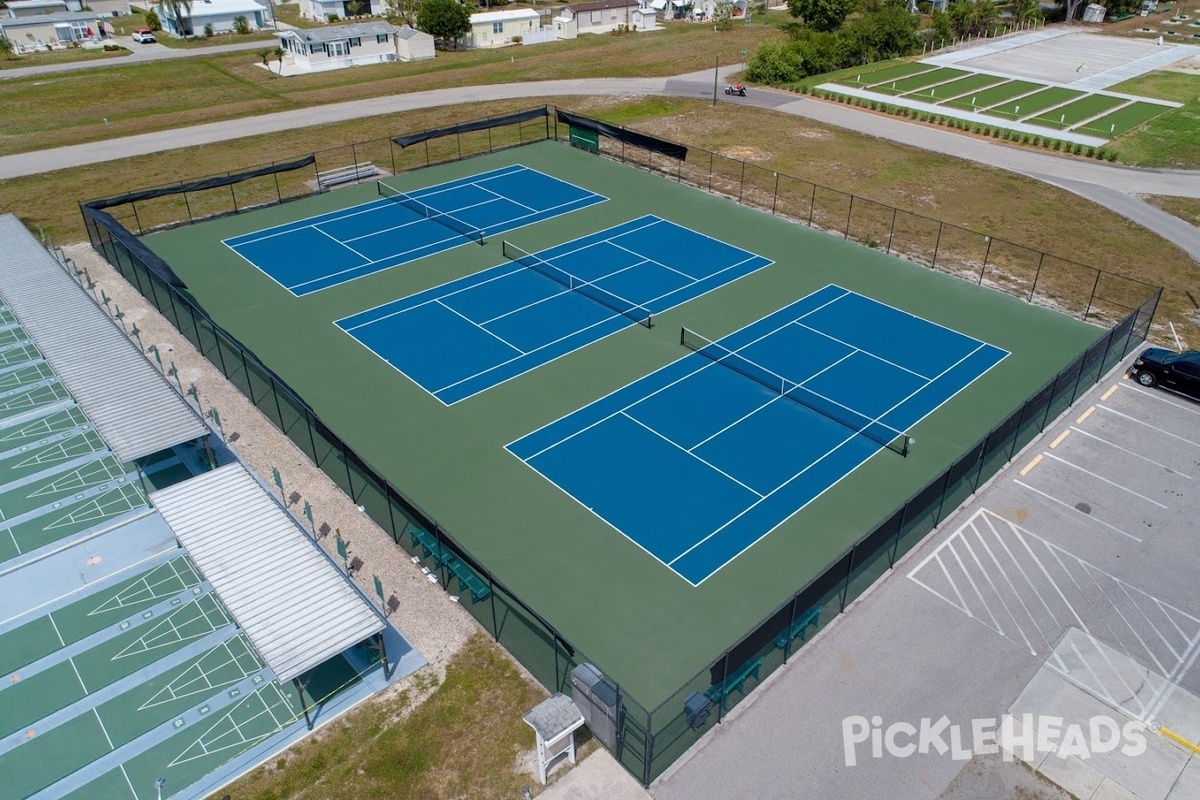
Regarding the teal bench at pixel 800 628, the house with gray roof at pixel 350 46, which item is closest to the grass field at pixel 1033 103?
the house with gray roof at pixel 350 46

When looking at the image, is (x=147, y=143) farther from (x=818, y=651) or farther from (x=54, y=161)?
(x=818, y=651)

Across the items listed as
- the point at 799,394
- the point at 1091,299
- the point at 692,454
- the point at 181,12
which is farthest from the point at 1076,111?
the point at 181,12

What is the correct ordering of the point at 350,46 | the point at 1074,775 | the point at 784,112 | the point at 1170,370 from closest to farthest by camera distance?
the point at 1074,775
the point at 1170,370
the point at 784,112
the point at 350,46

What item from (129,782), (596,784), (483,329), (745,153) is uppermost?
(745,153)

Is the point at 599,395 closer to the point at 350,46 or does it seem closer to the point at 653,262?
the point at 653,262

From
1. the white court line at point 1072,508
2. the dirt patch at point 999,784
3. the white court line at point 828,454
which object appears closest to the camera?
the dirt patch at point 999,784

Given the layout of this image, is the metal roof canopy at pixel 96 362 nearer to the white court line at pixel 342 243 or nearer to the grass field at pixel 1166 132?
the white court line at pixel 342 243

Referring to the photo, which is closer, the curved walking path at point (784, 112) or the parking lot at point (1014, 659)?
the parking lot at point (1014, 659)

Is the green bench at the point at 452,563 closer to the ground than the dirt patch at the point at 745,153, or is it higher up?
closer to the ground
